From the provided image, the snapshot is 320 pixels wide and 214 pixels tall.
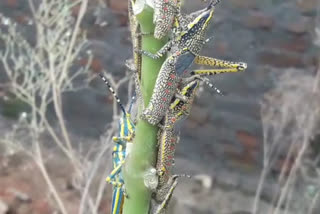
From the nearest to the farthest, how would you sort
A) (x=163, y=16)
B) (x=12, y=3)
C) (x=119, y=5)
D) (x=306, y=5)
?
1. (x=163, y=16)
2. (x=306, y=5)
3. (x=119, y=5)
4. (x=12, y=3)

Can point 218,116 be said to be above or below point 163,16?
below

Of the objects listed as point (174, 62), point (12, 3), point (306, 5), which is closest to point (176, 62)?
point (174, 62)

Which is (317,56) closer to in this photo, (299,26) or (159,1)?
(299,26)

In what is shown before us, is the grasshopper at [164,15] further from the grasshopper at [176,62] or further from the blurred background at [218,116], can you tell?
the blurred background at [218,116]

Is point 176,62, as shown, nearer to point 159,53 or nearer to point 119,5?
point 159,53

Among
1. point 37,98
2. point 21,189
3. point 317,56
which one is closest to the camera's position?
point 317,56

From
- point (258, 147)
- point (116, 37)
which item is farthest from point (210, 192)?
point (116, 37)

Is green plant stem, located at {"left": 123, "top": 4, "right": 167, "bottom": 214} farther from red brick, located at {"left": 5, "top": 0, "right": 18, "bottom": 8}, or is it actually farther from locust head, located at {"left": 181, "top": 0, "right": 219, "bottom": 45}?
red brick, located at {"left": 5, "top": 0, "right": 18, "bottom": 8}
